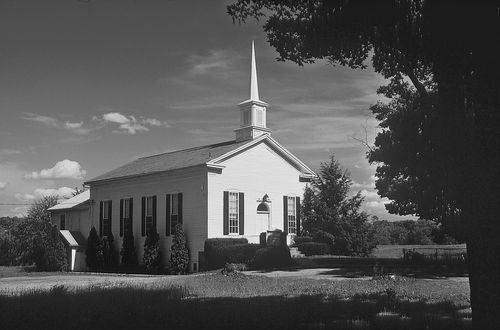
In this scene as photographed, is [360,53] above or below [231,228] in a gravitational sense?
above

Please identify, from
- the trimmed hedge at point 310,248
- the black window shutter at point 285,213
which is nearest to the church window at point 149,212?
the black window shutter at point 285,213

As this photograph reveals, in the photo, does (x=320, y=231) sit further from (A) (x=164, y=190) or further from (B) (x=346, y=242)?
(A) (x=164, y=190)

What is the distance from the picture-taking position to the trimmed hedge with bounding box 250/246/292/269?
91.9ft

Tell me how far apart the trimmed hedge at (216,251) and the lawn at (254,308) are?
37.9ft

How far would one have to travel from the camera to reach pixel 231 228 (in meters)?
31.6

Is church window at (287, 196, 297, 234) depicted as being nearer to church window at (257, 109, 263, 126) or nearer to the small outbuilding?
church window at (257, 109, 263, 126)

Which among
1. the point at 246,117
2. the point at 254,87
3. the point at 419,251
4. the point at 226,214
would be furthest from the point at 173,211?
the point at 419,251

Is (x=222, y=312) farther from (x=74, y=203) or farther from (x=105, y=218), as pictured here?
(x=74, y=203)

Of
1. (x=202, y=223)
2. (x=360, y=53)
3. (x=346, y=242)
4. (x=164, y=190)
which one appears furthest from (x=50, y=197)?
(x=360, y=53)

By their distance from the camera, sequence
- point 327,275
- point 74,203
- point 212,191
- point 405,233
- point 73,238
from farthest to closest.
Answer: point 405,233 → point 74,203 → point 73,238 → point 212,191 → point 327,275

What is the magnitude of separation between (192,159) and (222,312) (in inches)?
868

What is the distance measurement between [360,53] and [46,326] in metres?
10.8

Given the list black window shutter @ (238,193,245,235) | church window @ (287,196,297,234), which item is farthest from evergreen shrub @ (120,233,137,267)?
church window @ (287,196,297,234)

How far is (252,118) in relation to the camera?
34031 millimetres
